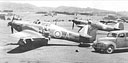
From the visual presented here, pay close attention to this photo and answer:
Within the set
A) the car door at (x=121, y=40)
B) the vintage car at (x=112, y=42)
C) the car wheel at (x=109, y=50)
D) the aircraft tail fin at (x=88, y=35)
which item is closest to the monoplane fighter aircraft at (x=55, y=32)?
the aircraft tail fin at (x=88, y=35)

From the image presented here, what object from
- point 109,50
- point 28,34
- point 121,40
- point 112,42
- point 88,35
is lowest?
point 109,50

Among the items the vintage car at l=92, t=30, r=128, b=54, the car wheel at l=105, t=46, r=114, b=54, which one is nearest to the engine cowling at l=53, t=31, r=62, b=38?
the vintage car at l=92, t=30, r=128, b=54

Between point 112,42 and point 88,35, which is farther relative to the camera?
point 88,35

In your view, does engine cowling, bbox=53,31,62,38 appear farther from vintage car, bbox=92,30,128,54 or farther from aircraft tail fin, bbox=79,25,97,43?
vintage car, bbox=92,30,128,54

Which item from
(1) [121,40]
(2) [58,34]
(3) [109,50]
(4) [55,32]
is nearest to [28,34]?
(4) [55,32]

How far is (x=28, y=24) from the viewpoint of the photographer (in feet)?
64.4

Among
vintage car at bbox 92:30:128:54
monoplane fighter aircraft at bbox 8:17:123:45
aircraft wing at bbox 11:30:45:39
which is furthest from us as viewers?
monoplane fighter aircraft at bbox 8:17:123:45

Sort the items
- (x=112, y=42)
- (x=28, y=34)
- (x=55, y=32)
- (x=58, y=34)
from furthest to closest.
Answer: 1. (x=55, y=32)
2. (x=58, y=34)
3. (x=28, y=34)
4. (x=112, y=42)

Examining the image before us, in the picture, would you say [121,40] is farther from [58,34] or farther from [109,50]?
[58,34]

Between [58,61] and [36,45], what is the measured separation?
6.93 m

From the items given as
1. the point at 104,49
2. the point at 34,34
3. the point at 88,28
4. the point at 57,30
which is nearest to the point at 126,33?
the point at 104,49

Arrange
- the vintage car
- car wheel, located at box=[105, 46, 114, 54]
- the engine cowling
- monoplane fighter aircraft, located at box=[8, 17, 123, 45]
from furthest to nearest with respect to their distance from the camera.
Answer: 1. the engine cowling
2. monoplane fighter aircraft, located at box=[8, 17, 123, 45]
3. car wheel, located at box=[105, 46, 114, 54]
4. the vintage car

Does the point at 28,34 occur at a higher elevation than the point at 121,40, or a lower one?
higher

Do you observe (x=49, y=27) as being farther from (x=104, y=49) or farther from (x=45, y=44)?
(x=104, y=49)
